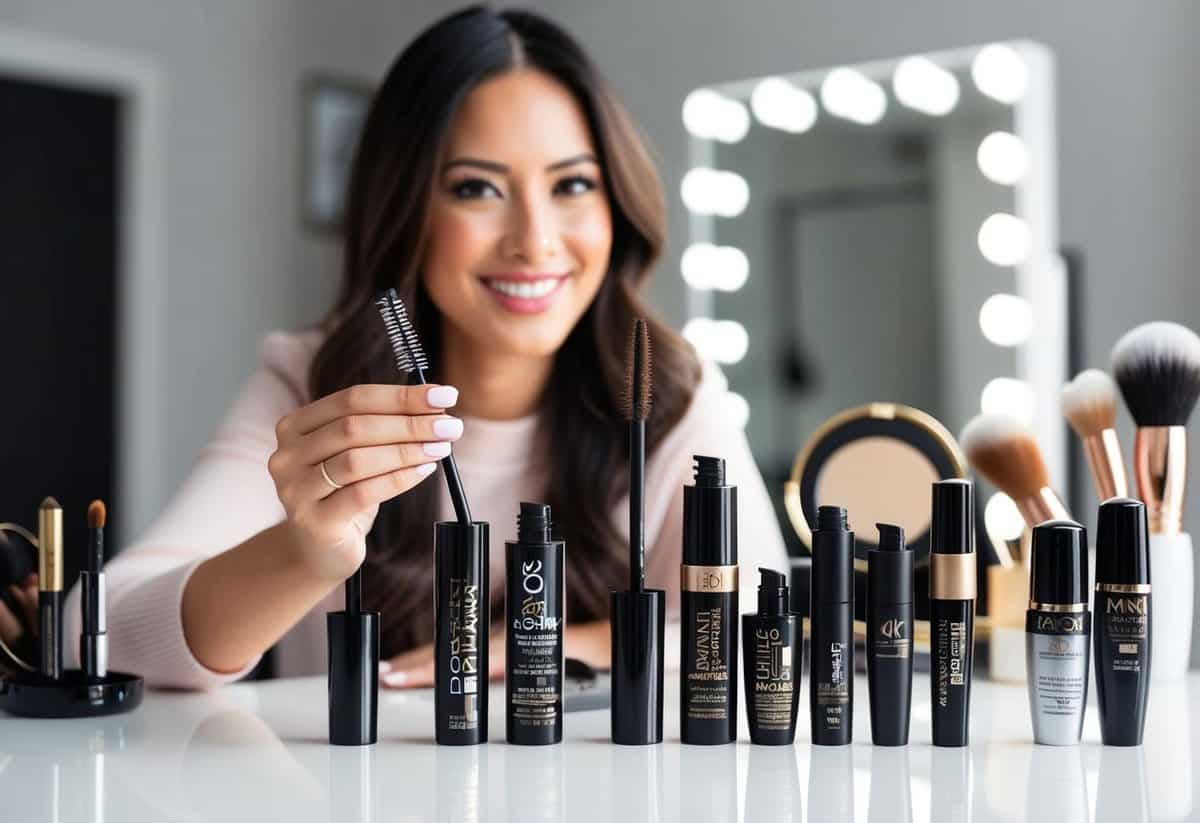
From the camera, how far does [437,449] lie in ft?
2.45

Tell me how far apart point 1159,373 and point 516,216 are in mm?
573

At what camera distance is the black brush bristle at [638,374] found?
0.74 meters

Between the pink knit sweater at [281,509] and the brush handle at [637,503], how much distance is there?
190mm

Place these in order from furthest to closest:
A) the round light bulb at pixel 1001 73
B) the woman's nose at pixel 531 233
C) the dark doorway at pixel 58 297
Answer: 1. the dark doorway at pixel 58 297
2. the round light bulb at pixel 1001 73
3. the woman's nose at pixel 531 233

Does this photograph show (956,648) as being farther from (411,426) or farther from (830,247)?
(830,247)

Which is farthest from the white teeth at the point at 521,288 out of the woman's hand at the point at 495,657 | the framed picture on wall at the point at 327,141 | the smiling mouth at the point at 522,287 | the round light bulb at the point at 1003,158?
the framed picture on wall at the point at 327,141

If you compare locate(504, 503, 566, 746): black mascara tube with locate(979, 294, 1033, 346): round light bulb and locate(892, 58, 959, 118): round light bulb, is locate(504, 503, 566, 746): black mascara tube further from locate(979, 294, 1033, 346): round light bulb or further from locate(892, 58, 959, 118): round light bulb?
locate(892, 58, 959, 118): round light bulb

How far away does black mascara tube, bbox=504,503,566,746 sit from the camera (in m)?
0.75

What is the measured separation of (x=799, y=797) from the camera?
0.66m

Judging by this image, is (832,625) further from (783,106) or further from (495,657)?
(783,106)

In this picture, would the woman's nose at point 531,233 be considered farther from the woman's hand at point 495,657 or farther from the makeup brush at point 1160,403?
the makeup brush at point 1160,403

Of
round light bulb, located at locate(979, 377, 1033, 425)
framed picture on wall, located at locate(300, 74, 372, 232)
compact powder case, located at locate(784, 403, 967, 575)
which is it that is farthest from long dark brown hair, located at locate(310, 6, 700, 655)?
framed picture on wall, located at locate(300, 74, 372, 232)

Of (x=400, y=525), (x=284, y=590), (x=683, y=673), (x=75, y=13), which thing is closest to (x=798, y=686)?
(x=683, y=673)

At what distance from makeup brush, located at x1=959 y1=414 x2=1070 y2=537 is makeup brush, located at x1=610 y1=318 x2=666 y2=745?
0.29 m
